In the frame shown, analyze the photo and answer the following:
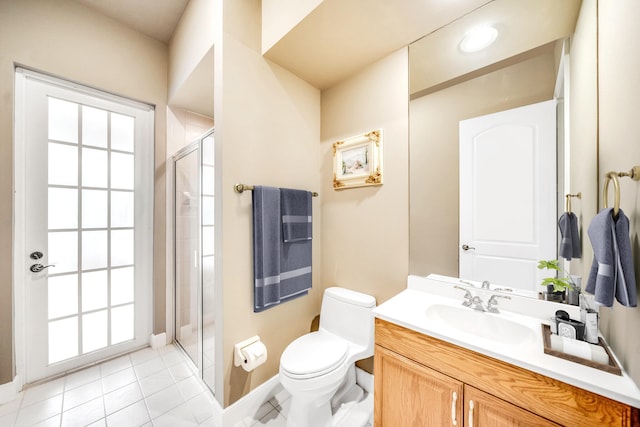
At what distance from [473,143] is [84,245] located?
284 cm

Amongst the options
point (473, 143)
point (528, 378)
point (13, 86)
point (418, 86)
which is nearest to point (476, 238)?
point (473, 143)

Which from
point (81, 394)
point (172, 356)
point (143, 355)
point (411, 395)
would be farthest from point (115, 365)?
point (411, 395)

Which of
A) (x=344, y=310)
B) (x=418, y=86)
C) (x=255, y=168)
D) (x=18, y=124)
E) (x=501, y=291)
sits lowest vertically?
(x=344, y=310)

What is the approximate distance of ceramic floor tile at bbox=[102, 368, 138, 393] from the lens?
1.67m

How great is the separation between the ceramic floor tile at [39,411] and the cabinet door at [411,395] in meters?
1.97

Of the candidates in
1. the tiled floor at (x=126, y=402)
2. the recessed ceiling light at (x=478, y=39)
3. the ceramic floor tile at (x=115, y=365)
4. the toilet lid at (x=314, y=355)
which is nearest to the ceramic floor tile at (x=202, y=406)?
the tiled floor at (x=126, y=402)

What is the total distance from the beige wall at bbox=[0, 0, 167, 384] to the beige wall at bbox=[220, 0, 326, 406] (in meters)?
1.15

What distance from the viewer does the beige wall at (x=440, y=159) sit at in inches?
49.4

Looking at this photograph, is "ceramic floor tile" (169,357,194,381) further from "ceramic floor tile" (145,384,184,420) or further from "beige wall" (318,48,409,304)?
"beige wall" (318,48,409,304)

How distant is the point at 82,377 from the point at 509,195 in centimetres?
309

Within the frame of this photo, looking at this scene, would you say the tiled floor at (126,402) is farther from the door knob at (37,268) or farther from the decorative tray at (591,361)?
the decorative tray at (591,361)

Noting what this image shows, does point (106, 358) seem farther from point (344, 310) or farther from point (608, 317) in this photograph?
point (608, 317)

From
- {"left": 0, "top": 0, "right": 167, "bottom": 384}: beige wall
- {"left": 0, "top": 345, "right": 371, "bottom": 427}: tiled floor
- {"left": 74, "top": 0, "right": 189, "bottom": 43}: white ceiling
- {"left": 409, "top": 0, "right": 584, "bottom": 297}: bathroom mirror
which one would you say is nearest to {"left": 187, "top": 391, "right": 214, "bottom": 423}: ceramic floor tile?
{"left": 0, "top": 345, "right": 371, "bottom": 427}: tiled floor

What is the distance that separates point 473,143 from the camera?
51.3 inches
